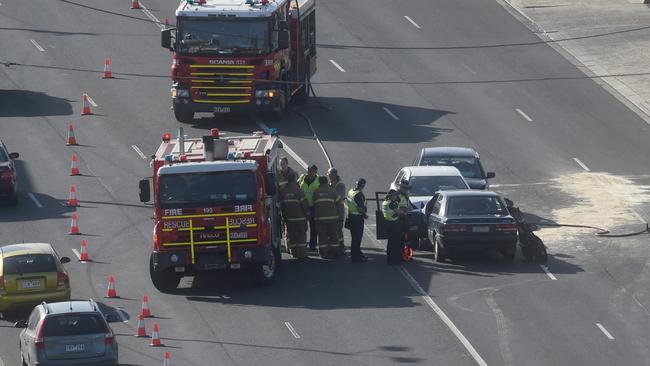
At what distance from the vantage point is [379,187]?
41.5 m

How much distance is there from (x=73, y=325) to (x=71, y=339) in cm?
25

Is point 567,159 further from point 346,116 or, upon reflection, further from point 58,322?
point 58,322

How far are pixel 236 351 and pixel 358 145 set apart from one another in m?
18.3

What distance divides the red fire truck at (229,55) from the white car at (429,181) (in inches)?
321

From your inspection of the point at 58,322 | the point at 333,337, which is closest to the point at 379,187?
the point at 333,337

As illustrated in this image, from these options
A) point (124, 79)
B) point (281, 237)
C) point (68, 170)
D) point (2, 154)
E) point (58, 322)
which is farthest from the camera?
point (124, 79)

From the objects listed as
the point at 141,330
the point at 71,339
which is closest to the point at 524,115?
the point at 141,330

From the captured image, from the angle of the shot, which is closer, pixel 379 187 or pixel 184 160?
pixel 184 160

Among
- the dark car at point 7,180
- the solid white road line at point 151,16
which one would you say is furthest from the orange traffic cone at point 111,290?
the solid white road line at point 151,16

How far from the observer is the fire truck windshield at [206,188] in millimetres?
31484

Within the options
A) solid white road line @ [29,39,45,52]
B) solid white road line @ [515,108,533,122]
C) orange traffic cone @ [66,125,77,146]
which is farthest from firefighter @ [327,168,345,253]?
solid white road line @ [29,39,45,52]

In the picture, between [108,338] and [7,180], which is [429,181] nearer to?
[7,180]

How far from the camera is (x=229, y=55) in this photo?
45.0 meters

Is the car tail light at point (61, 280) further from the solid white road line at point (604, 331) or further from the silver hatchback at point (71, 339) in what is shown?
the solid white road line at point (604, 331)
